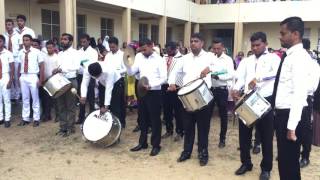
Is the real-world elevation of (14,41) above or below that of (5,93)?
above

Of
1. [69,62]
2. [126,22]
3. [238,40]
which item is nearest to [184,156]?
[69,62]

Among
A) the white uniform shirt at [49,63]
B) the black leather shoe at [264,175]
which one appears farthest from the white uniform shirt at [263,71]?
the white uniform shirt at [49,63]

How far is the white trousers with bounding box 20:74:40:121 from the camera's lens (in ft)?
25.2

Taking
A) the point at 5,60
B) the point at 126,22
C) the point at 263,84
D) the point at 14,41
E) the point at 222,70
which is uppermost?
the point at 126,22

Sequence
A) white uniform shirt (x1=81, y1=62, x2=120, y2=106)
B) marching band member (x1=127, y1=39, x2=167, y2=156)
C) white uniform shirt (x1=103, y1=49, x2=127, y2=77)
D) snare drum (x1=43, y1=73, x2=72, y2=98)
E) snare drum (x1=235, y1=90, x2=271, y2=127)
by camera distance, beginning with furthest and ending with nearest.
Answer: white uniform shirt (x1=103, y1=49, x2=127, y2=77) < snare drum (x1=43, y1=73, x2=72, y2=98) < white uniform shirt (x1=81, y1=62, x2=120, y2=106) < marching band member (x1=127, y1=39, x2=167, y2=156) < snare drum (x1=235, y1=90, x2=271, y2=127)

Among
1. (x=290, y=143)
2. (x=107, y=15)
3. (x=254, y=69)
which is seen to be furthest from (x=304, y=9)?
(x=290, y=143)

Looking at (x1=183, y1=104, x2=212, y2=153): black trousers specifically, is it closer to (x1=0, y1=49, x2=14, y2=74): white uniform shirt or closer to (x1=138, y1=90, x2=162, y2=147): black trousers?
(x1=138, y1=90, x2=162, y2=147): black trousers

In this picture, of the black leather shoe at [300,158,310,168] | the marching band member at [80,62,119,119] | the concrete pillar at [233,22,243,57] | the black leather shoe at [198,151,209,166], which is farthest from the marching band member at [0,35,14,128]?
the concrete pillar at [233,22,243,57]

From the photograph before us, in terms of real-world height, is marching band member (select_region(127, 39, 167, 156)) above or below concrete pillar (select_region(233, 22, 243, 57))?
below

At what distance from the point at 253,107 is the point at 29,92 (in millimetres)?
5159

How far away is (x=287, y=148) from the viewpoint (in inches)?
137

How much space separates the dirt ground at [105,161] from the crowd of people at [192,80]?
214mm

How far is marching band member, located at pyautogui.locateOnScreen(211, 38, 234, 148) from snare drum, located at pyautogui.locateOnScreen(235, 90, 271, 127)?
5.56 feet

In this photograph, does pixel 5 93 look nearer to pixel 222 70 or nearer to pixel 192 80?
pixel 192 80
